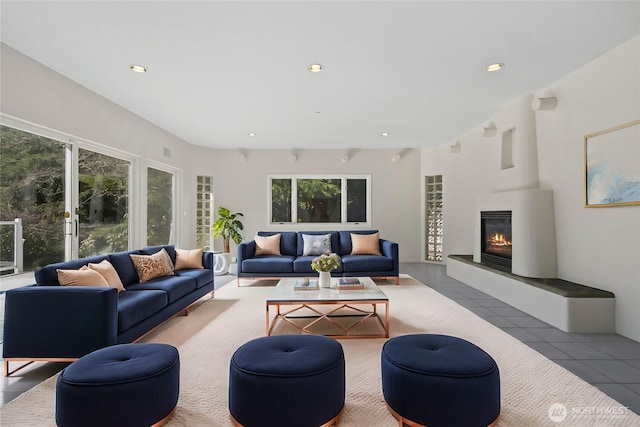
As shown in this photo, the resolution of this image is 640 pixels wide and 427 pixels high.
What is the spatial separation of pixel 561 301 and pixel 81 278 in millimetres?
4386

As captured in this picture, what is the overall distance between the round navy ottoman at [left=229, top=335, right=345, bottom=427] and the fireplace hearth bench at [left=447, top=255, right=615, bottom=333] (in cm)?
260

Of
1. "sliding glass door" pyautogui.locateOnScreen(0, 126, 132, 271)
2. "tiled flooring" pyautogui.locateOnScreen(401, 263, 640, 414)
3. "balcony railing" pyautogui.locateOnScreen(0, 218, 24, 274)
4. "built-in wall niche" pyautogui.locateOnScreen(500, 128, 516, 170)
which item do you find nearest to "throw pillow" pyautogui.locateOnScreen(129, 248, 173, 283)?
"sliding glass door" pyautogui.locateOnScreen(0, 126, 132, 271)

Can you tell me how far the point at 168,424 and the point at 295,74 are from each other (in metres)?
3.15

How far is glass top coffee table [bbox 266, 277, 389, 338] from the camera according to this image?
2.91 metres

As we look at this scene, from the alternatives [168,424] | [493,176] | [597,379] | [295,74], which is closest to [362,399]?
[168,424]

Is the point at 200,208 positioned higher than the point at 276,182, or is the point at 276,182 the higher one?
the point at 276,182

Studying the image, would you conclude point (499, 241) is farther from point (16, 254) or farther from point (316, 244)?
point (16, 254)

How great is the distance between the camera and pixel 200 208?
6.92 metres

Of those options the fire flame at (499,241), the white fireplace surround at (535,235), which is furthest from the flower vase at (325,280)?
the fire flame at (499,241)

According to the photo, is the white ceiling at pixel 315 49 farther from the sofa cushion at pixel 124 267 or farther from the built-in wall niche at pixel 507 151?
the sofa cushion at pixel 124 267

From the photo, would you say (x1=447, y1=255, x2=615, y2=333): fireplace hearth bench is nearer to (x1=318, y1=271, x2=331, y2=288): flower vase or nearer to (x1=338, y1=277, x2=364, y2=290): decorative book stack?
(x1=338, y1=277, x2=364, y2=290): decorative book stack

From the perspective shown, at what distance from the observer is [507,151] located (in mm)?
4688

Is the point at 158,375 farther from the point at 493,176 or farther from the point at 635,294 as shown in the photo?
the point at 493,176


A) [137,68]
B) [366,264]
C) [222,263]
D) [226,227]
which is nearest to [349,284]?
[366,264]
